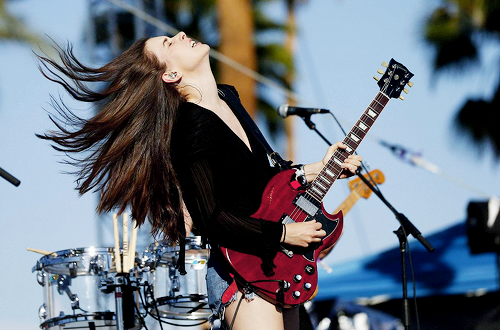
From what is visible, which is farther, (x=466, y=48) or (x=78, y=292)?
(x=466, y=48)

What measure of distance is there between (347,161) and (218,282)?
0.94 metres

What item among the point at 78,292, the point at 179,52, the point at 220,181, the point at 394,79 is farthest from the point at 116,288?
the point at 394,79

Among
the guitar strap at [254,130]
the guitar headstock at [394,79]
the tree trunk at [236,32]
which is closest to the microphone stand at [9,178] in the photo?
the guitar strap at [254,130]

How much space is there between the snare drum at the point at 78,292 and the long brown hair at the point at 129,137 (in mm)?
1227

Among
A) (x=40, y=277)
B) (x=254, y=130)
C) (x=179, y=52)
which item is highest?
(x=179, y=52)

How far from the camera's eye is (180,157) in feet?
12.2

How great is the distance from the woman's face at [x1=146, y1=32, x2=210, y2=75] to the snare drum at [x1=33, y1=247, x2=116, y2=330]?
1.77 meters

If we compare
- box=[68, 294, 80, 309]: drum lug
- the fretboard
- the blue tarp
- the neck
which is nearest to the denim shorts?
the fretboard

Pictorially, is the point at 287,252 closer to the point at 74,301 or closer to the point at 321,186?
the point at 321,186

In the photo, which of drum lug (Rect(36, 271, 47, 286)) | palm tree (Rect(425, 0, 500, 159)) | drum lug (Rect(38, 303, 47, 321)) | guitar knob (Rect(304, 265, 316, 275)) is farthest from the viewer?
palm tree (Rect(425, 0, 500, 159))

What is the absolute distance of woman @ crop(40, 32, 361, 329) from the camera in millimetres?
3562

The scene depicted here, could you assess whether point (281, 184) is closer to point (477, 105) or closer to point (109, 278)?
point (109, 278)

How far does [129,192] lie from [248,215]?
0.63 meters

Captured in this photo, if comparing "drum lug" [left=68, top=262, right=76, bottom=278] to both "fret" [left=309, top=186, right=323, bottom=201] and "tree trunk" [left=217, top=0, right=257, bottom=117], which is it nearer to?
"fret" [left=309, top=186, right=323, bottom=201]
